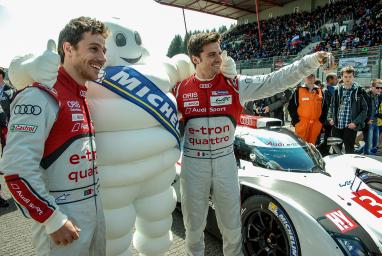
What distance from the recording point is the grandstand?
1161cm

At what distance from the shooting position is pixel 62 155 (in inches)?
56.7

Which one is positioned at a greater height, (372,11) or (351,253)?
(372,11)

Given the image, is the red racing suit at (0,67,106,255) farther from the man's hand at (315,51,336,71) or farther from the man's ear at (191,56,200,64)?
the man's hand at (315,51,336,71)

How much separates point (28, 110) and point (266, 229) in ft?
6.04

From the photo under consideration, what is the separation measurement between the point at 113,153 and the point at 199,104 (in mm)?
742

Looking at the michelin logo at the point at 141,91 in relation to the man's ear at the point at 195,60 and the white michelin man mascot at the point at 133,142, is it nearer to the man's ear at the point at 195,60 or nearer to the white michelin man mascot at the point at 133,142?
the white michelin man mascot at the point at 133,142

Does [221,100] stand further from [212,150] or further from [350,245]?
[350,245]

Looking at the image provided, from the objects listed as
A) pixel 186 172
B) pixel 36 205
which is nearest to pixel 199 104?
pixel 186 172

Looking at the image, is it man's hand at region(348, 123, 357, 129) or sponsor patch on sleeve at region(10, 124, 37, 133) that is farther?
man's hand at region(348, 123, 357, 129)

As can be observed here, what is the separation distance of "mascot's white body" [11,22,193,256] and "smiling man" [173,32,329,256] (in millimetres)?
168

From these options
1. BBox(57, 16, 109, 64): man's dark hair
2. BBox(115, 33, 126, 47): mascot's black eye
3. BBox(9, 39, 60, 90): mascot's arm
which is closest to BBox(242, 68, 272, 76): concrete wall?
BBox(115, 33, 126, 47): mascot's black eye

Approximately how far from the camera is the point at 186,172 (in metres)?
2.34

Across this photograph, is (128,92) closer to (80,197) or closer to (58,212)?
(80,197)

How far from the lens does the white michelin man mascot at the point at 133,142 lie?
186 cm
